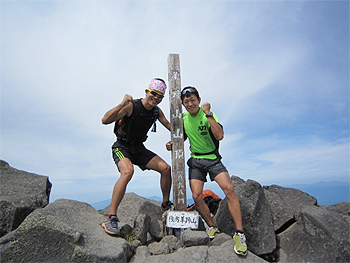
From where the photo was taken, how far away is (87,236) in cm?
541

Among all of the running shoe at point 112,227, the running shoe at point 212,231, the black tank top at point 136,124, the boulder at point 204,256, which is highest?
the black tank top at point 136,124

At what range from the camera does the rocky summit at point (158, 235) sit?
4898mm

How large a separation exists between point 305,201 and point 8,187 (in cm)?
1030

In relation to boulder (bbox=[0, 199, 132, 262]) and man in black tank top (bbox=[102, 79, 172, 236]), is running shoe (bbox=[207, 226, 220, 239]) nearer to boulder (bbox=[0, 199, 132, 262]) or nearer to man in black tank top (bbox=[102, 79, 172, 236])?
man in black tank top (bbox=[102, 79, 172, 236])

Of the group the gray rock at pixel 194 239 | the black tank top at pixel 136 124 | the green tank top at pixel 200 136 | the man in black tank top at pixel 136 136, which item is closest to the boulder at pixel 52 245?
the man in black tank top at pixel 136 136

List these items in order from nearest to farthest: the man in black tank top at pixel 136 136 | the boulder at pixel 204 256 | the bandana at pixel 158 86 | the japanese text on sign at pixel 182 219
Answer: the boulder at pixel 204 256
the man in black tank top at pixel 136 136
the japanese text on sign at pixel 182 219
the bandana at pixel 158 86

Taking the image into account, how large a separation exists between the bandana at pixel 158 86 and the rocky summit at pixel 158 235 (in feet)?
10.8

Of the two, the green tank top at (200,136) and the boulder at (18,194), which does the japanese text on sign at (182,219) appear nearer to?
the green tank top at (200,136)

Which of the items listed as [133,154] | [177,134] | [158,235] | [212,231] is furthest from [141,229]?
[177,134]

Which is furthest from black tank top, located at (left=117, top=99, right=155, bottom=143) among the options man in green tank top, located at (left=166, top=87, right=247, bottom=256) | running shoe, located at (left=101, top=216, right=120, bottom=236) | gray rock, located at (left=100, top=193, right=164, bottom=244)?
gray rock, located at (left=100, top=193, right=164, bottom=244)

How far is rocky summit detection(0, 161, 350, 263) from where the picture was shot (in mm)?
4898

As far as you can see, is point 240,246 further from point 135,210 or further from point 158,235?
point 135,210

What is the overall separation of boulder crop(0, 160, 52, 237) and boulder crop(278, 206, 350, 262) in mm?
6971

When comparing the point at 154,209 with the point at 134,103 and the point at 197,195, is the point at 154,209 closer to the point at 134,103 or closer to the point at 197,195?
the point at 197,195
